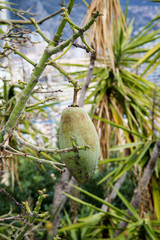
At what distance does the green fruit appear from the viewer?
1.35ft

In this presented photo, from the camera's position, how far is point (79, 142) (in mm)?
407

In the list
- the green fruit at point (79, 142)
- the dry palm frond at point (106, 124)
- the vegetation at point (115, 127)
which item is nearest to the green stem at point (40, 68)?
the green fruit at point (79, 142)

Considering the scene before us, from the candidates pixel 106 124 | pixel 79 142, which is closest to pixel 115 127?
pixel 106 124

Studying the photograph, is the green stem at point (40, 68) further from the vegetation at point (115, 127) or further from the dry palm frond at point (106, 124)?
the dry palm frond at point (106, 124)

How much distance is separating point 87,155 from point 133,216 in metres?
1.39

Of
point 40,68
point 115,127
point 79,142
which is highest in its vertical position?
point 40,68

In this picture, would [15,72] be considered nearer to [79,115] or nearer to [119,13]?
[119,13]

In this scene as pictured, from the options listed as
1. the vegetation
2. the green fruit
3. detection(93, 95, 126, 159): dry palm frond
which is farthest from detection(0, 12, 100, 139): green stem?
detection(93, 95, 126, 159): dry palm frond

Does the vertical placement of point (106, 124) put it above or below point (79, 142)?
below

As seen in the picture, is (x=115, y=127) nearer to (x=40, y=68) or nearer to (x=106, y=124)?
(x=106, y=124)

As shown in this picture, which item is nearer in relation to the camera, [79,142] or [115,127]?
[79,142]

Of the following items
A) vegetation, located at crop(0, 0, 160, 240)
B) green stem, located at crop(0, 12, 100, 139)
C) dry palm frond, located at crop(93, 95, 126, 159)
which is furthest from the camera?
dry palm frond, located at crop(93, 95, 126, 159)

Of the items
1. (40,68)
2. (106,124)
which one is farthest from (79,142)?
(106,124)

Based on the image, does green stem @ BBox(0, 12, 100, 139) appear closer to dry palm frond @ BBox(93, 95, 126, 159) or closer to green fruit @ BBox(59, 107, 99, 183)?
green fruit @ BBox(59, 107, 99, 183)
